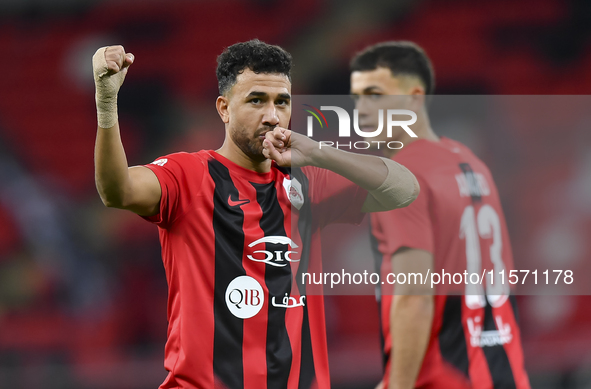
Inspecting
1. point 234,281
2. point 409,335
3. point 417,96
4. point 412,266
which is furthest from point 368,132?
point 234,281

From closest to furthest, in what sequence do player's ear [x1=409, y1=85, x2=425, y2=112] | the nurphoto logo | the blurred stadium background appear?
the nurphoto logo < player's ear [x1=409, y1=85, x2=425, y2=112] < the blurred stadium background

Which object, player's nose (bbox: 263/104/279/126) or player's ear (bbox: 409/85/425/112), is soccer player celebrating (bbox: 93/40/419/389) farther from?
player's ear (bbox: 409/85/425/112)

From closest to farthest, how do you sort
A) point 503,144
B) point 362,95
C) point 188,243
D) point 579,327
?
point 188,243 < point 362,95 < point 503,144 < point 579,327

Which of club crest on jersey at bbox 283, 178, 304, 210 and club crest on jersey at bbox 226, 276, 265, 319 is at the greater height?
club crest on jersey at bbox 283, 178, 304, 210

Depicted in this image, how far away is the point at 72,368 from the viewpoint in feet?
19.2

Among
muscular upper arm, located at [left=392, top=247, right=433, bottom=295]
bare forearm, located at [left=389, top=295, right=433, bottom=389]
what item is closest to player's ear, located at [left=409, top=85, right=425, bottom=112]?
muscular upper arm, located at [left=392, top=247, right=433, bottom=295]

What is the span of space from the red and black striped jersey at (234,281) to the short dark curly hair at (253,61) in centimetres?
35

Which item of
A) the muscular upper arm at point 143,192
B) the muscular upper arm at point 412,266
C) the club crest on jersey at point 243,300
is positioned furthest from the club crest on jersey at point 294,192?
the muscular upper arm at point 412,266

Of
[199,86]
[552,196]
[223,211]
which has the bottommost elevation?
[223,211]

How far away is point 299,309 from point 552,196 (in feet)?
14.6

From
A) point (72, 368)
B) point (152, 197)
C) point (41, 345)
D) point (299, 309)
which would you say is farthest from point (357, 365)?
point (152, 197)

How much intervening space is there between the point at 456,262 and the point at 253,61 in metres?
1.59

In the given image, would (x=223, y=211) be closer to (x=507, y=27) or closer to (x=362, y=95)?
(x=362, y=95)

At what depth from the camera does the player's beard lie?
237 cm
